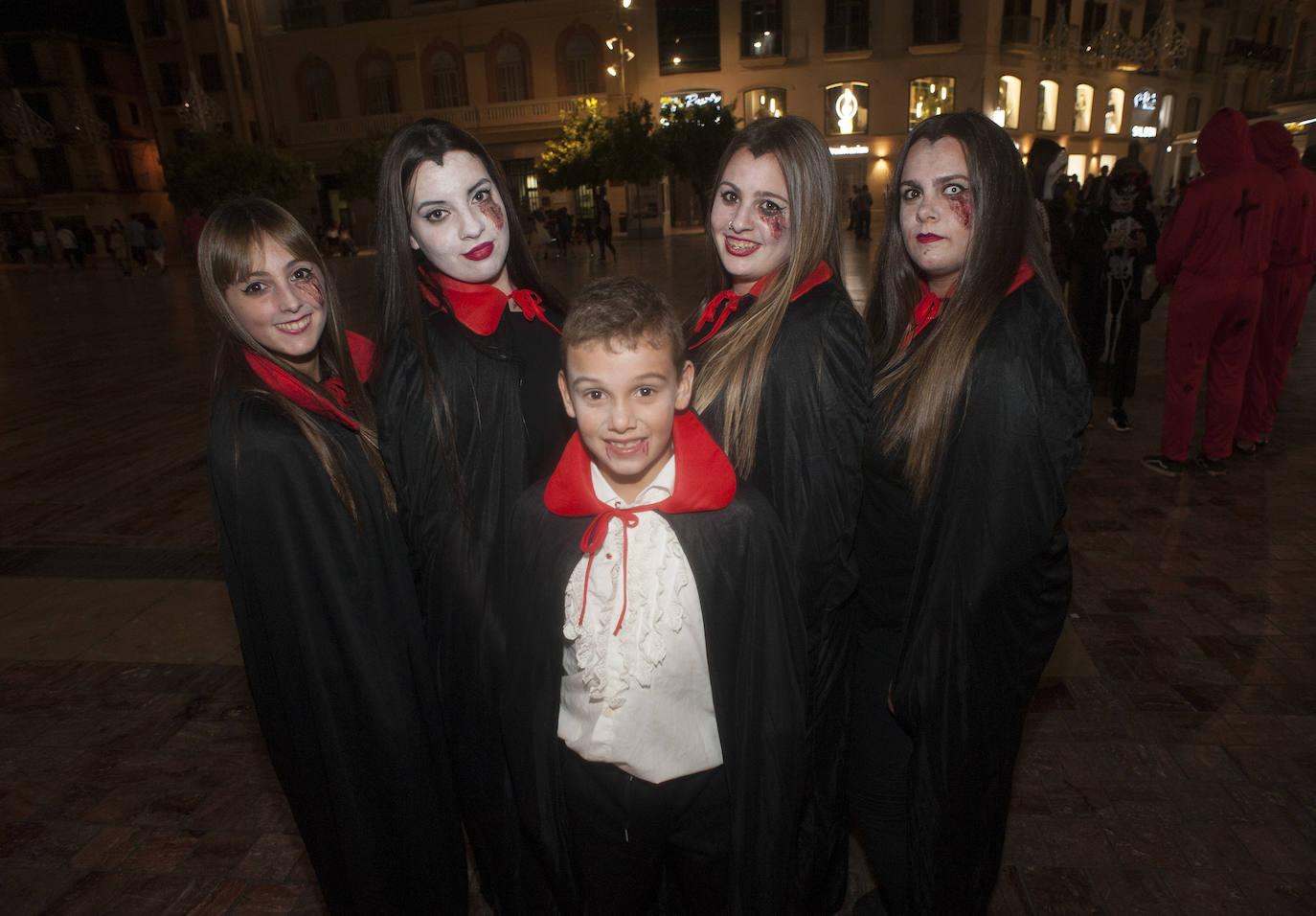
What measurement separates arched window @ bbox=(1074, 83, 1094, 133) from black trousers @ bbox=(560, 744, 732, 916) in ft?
132

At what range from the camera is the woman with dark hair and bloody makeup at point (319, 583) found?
1.87 metres

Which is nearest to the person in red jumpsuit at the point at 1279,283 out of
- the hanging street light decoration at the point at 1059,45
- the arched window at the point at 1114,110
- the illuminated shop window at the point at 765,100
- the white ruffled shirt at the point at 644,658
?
the white ruffled shirt at the point at 644,658

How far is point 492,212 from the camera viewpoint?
2.30 m

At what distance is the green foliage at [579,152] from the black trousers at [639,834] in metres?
27.5

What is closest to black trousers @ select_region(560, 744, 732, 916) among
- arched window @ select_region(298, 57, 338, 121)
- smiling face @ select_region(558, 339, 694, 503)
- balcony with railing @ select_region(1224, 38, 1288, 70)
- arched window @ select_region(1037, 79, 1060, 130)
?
smiling face @ select_region(558, 339, 694, 503)

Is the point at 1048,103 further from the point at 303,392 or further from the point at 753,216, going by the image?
the point at 303,392

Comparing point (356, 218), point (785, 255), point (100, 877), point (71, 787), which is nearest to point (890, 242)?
point (785, 255)

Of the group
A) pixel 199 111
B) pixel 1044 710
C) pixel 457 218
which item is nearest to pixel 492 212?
pixel 457 218

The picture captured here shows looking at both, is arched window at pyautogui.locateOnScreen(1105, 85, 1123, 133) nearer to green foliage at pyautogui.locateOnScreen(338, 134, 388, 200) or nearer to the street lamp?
the street lamp

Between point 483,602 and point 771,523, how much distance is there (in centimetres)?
89

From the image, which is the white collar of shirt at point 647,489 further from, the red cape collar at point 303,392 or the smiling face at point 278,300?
the smiling face at point 278,300

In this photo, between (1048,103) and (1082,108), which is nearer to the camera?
(1048,103)

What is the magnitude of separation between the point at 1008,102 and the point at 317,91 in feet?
103

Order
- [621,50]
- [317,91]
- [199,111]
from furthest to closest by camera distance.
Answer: [317,91], [621,50], [199,111]
